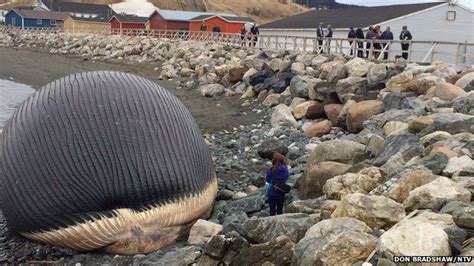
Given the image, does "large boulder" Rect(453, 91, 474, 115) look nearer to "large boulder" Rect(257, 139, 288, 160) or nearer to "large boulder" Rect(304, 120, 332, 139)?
"large boulder" Rect(304, 120, 332, 139)

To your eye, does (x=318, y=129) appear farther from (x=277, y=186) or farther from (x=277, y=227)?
(x=277, y=227)

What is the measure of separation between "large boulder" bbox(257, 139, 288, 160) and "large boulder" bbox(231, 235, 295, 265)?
24.7 ft

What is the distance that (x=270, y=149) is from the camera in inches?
571

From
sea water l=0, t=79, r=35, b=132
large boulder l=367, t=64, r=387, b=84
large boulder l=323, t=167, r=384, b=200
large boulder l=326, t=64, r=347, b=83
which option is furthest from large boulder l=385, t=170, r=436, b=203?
sea water l=0, t=79, r=35, b=132

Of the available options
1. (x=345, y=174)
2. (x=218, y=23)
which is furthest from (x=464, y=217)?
(x=218, y=23)

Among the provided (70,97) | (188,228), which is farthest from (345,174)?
(70,97)

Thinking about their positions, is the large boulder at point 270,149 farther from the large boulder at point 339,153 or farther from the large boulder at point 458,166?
the large boulder at point 458,166

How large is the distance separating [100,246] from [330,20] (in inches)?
1382

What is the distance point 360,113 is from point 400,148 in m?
4.98

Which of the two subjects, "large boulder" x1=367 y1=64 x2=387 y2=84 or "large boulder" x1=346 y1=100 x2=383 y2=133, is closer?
"large boulder" x1=346 y1=100 x2=383 y2=133

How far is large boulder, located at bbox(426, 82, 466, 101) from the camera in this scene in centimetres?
1409

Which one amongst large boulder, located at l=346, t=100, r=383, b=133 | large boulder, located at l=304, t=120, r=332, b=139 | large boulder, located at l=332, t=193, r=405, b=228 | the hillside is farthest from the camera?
the hillside

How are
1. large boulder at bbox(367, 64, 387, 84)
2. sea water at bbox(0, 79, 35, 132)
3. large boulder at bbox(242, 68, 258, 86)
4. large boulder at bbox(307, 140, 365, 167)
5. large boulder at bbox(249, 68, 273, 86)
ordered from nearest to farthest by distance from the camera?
1. large boulder at bbox(307, 140, 365, 167)
2. large boulder at bbox(367, 64, 387, 84)
3. sea water at bbox(0, 79, 35, 132)
4. large boulder at bbox(249, 68, 273, 86)
5. large boulder at bbox(242, 68, 258, 86)

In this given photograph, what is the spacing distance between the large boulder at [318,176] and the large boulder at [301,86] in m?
9.31
